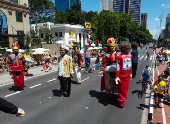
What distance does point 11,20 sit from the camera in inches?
962

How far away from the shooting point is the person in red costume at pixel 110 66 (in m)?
5.06

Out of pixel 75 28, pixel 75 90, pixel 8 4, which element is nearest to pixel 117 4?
pixel 75 28

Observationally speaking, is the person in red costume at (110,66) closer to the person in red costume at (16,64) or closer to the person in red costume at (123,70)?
the person in red costume at (123,70)

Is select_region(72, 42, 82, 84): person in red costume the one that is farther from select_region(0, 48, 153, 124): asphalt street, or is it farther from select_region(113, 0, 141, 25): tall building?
select_region(113, 0, 141, 25): tall building

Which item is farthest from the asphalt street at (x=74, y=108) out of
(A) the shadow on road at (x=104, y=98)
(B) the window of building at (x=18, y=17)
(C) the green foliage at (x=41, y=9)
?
(C) the green foliage at (x=41, y=9)

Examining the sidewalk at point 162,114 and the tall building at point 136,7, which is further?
the tall building at point 136,7

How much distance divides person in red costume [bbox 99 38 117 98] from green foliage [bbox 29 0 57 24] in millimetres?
46108

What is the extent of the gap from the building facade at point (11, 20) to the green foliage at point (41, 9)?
67.3 ft

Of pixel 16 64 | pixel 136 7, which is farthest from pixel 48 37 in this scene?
pixel 136 7

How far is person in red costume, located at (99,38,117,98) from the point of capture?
5.06 metres

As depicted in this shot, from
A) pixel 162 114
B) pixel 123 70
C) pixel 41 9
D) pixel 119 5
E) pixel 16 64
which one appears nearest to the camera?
pixel 162 114

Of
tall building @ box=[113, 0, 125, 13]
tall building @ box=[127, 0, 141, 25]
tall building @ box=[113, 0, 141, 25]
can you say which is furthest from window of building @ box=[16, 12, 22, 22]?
tall building @ box=[127, 0, 141, 25]

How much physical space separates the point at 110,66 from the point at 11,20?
81.4ft

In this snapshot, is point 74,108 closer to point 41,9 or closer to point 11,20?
point 11,20
